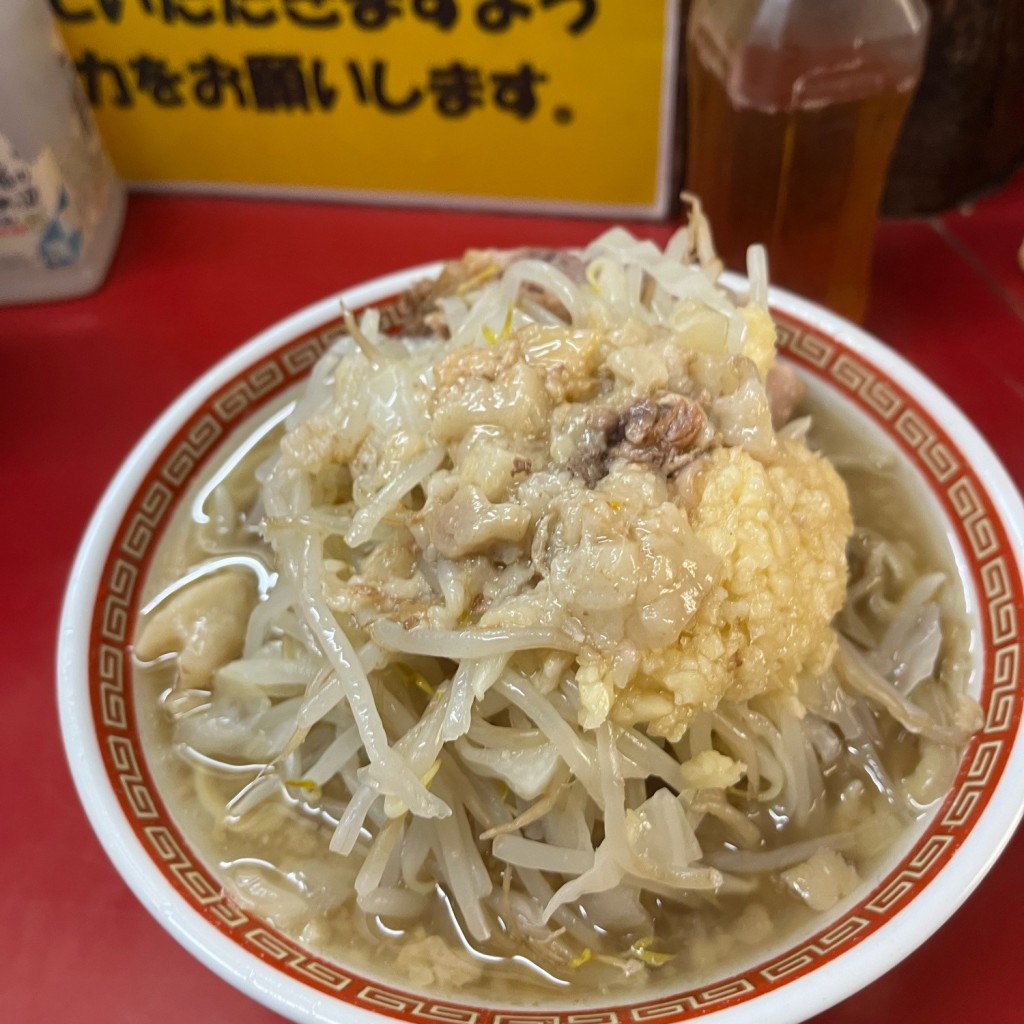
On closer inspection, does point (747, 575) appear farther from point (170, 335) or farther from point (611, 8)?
point (170, 335)

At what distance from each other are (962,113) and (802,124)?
58 cm

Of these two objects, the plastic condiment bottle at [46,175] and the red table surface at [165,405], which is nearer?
the red table surface at [165,405]

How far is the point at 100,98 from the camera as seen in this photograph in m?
2.41

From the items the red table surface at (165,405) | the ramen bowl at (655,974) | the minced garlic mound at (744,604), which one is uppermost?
the minced garlic mound at (744,604)

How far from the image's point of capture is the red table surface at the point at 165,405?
→ 1.33 metres

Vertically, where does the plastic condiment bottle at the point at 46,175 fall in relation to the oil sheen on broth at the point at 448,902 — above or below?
above

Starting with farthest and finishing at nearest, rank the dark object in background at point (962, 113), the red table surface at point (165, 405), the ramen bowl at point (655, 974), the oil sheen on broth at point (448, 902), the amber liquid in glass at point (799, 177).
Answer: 1. the dark object in background at point (962, 113)
2. the amber liquid in glass at point (799, 177)
3. the red table surface at point (165, 405)
4. the oil sheen on broth at point (448, 902)
5. the ramen bowl at point (655, 974)

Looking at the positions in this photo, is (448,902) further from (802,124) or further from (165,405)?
(802,124)

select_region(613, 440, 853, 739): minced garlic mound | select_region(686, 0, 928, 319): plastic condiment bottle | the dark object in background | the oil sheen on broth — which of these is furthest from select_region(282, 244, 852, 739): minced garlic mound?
the dark object in background

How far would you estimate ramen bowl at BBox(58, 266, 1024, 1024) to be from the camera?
1.04 metres

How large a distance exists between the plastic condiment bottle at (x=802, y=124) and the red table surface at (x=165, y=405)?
0.27 metres

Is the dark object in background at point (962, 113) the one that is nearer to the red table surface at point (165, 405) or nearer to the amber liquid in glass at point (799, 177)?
the red table surface at point (165, 405)

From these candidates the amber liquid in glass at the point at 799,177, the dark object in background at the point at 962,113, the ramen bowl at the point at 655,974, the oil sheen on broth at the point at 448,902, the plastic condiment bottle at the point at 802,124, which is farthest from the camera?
the dark object in background at the point at 962,113

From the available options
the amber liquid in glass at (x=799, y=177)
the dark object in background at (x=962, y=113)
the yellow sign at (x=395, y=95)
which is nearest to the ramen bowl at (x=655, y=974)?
the amber liquid in glass at (x=799, y=177)
